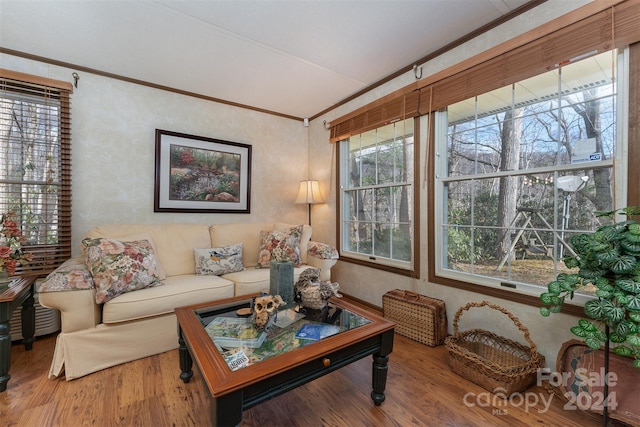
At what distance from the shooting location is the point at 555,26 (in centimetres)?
165

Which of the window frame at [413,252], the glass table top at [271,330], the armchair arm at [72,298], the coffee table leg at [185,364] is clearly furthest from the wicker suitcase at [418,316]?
the armchair arm at [72,298]

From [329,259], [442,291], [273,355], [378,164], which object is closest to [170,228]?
[329,259]

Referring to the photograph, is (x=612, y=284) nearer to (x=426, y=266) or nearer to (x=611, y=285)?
(x=611, y=285)

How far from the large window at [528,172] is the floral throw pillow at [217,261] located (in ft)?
6.21

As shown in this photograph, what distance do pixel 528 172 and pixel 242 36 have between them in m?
2.32

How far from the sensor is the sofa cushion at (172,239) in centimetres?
251

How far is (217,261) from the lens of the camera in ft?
8.58

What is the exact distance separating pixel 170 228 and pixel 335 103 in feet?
7.82

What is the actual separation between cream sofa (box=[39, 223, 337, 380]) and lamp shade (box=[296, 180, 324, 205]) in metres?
1.12

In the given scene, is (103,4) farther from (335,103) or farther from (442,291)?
(442,291)

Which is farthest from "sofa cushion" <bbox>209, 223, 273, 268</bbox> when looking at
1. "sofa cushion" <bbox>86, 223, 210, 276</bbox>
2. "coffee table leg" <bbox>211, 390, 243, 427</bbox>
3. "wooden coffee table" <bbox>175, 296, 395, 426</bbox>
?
"coffee table leg" <bbox>211, 390, 243, 427</bbox>

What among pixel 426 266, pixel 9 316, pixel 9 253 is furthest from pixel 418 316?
pixel 9 253

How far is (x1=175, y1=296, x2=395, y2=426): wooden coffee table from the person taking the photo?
1.00 meters

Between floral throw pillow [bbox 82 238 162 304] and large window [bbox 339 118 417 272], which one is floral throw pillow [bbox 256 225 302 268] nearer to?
large window [bbox 339 118 417 272]
